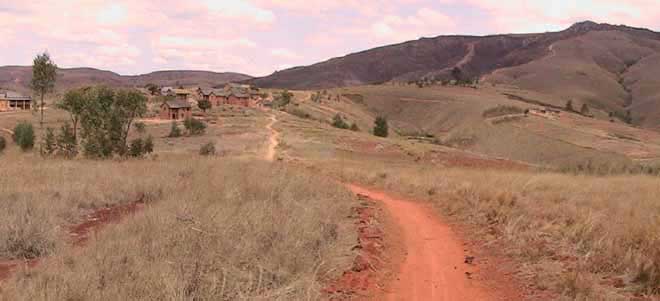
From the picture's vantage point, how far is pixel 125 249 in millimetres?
7750

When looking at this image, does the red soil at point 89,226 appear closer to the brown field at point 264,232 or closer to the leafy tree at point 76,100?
the brown field at point 264,232

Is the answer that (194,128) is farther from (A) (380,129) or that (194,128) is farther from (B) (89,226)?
(B) (89,226)

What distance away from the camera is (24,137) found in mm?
51625

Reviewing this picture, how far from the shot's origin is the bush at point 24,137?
164 ft

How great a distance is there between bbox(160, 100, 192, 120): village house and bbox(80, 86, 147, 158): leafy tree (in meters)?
48.3

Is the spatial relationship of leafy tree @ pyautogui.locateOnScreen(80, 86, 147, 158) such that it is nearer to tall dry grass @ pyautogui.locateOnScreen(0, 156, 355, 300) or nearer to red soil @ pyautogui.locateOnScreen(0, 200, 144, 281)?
tall dry grass @ pyautogui.locateOnScreen(0, 156, 355, 300)

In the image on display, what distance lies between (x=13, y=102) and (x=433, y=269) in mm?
102234

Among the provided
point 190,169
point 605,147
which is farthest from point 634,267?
point 605,147

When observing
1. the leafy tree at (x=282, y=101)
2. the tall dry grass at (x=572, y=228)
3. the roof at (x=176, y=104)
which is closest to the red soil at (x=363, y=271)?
the tall dry grass at (x=572, y=228)

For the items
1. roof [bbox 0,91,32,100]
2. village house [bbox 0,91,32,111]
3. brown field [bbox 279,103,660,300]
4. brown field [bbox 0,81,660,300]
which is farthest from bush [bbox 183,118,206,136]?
roof [bbox 0,91,32,100]

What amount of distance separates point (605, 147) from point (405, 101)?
3071 inches

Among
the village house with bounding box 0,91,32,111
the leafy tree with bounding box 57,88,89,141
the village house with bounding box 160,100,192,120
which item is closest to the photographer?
the leafy tree with bounding box 57,88,89,141

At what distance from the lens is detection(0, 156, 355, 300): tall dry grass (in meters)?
6.07

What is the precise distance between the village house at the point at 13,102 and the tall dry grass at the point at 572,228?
93.9m
